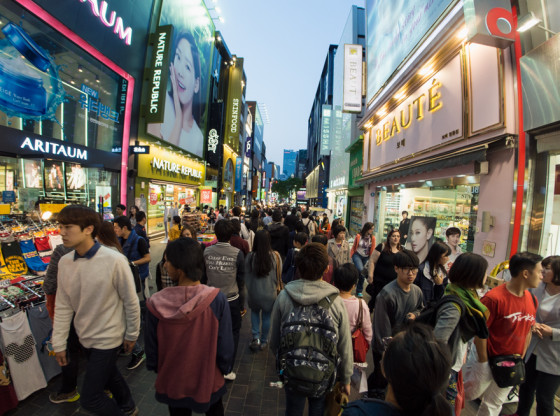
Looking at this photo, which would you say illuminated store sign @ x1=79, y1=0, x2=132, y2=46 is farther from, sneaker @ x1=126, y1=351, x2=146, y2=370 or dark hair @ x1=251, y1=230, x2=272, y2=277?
sneaker @ x1=126, y1=351, x2=146, y2=370

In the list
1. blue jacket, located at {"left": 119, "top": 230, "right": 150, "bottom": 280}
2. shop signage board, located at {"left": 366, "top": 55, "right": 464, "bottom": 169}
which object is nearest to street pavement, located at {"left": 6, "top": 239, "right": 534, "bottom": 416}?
blue jacket, located at {"left": 119, "top": 230, "right": 150, "bottom": 280}

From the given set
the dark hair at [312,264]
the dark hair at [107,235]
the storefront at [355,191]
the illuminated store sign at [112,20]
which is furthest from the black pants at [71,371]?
the storefront at [355,191]

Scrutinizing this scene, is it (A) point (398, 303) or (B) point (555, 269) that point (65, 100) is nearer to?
(A) point (398, 303)

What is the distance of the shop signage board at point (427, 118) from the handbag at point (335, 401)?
6391 mm

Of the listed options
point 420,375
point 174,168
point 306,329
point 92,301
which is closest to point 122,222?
point 92,301

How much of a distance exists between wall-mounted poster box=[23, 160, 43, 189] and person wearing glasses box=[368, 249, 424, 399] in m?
10.0

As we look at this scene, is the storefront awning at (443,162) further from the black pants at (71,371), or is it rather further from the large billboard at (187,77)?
the large billboard at (187,77)

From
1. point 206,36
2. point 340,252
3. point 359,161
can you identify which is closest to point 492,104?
point 340,252

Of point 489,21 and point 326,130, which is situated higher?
point 326,130

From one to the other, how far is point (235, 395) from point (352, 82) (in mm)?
15176

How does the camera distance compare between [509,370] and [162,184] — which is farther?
[162,184]

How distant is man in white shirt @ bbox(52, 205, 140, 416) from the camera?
2.08 meters

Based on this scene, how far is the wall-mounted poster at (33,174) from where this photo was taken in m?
7.49

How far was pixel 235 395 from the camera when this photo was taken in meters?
3.04
